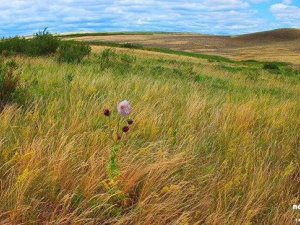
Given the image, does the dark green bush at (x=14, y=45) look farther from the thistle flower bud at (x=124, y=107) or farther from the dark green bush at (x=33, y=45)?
the thistle flower bud at (x=124, y=107)

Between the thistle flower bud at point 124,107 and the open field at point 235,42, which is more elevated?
the open field at point 235,42

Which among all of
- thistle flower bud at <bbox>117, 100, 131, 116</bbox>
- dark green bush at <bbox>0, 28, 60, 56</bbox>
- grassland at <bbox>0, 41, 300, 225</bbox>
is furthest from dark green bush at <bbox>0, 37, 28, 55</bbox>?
thistle flower bud at <bbox>117, 100, 131, 116</bbox>

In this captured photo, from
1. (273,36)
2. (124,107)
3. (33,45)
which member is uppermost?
(273,36)

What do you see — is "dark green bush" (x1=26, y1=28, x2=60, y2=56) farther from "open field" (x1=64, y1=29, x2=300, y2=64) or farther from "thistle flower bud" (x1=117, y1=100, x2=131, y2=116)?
"open field" (x1=64, y1=29, x2=300, y2=64)

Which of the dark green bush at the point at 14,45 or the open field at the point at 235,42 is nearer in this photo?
the dark green bush at the point at 14,45

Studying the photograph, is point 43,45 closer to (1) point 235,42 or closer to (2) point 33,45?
(2) point 33,45

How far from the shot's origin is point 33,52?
56.9 ft

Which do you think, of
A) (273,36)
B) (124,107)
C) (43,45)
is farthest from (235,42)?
(124,107)

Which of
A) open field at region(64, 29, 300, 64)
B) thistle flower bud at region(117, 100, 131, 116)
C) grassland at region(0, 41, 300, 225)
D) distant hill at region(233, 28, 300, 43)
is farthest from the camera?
distant hill at region(233, 28, 300, 43)

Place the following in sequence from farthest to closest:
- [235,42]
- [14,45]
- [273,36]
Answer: [273,36] → [235,42] → [14,45]

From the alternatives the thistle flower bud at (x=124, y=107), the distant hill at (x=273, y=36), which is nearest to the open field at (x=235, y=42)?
the distant hill at (x=273, y=36)

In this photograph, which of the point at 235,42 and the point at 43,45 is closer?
the point at 43,45

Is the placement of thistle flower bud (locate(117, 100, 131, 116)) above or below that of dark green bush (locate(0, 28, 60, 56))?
below

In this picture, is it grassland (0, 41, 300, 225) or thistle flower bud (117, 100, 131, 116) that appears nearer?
grassland (0, 41, 300, 225)
